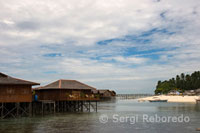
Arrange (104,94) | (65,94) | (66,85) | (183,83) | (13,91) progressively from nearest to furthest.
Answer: (13,91) → (65,94) → (66,85) → (104,94) → (183,83)

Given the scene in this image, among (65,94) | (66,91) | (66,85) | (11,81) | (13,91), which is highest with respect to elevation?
(11,81)

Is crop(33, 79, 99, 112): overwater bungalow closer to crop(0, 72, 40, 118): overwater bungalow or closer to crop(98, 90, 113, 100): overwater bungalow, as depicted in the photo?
crop(0, 72, 40, 118): overwater bungalow

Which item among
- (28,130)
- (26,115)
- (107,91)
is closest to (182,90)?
(107,91)

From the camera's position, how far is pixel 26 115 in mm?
36469

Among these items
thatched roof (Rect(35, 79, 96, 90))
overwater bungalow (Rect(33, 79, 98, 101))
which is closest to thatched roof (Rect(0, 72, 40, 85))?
overwater bungalow (Rect(33, 79, 98, 101))

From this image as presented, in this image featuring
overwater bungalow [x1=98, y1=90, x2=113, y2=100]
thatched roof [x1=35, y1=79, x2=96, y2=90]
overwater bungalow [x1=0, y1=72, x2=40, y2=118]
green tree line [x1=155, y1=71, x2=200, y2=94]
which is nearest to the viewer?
overwater bungalow [x1=0, y1=72, x2=40, y2=118]

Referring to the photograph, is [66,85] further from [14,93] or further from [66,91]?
[14,93]

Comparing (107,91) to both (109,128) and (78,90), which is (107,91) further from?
(109,128)

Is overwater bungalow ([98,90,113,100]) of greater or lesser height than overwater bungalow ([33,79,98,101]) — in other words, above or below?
below

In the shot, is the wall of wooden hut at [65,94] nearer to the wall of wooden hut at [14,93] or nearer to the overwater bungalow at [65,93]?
the overwater bungalow at [65,93]

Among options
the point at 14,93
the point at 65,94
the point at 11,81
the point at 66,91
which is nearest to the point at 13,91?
the point at 14,93

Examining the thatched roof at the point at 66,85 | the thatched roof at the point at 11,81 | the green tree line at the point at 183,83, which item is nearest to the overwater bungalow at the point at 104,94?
the green tree line at the point at 183,83

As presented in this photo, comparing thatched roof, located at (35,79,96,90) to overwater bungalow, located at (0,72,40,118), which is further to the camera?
thatched roof, located at (35,79,96,90)

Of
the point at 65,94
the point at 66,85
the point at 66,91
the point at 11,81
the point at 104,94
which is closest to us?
the point at 11,81
